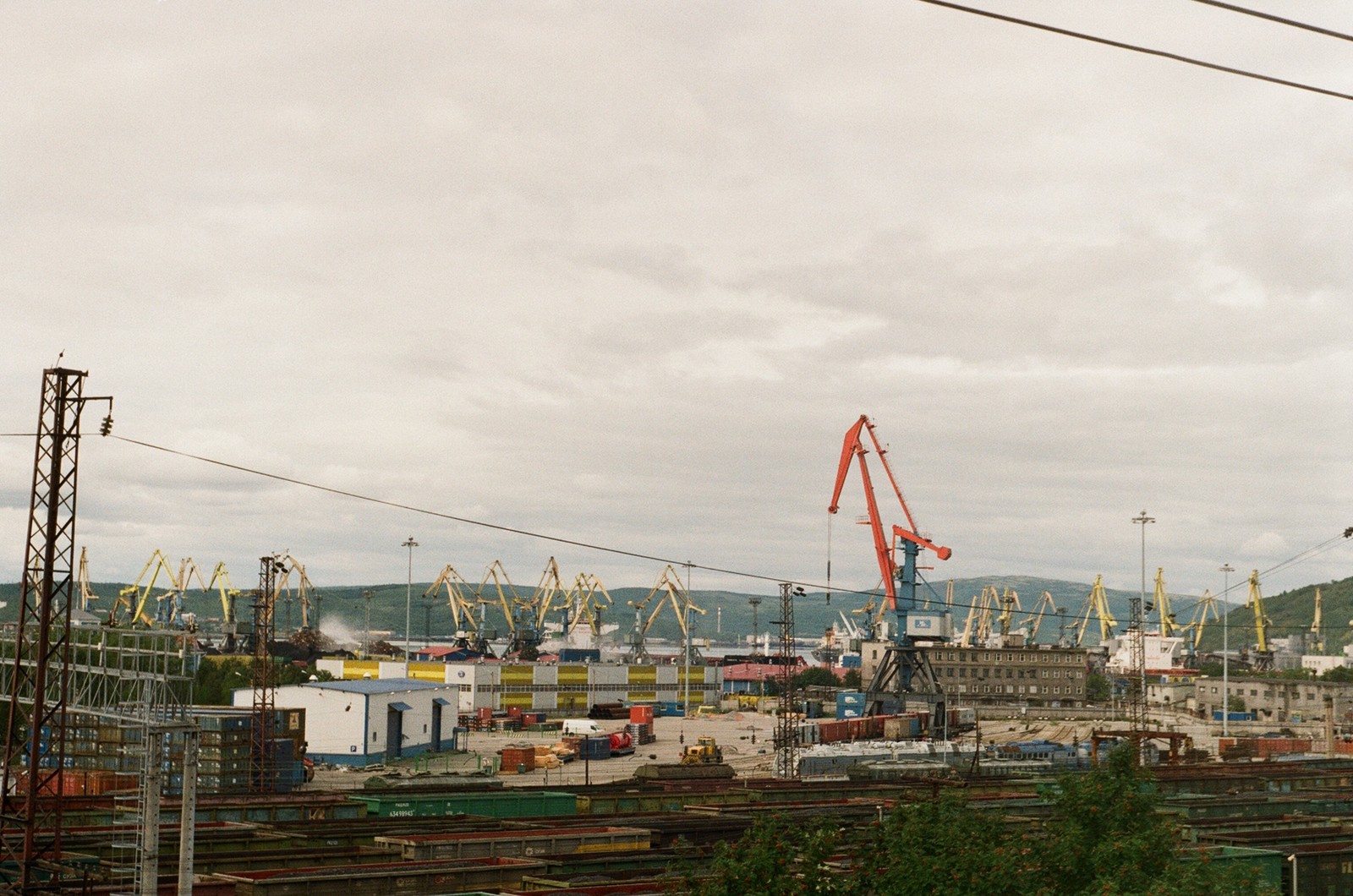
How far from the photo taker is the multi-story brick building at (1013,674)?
127750 mm

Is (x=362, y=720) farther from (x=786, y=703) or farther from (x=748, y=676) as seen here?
(x=748, y=676)

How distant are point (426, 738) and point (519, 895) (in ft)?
158

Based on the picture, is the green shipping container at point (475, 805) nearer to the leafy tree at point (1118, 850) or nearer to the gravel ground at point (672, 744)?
the gravel ground at point (672, 744)

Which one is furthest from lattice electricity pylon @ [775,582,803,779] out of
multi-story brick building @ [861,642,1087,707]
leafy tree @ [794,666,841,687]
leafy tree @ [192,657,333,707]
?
leafy tree @ [794,666,841,687]

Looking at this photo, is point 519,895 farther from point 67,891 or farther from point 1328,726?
point 1328,726

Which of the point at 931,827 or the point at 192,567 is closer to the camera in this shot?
the point at 931,827

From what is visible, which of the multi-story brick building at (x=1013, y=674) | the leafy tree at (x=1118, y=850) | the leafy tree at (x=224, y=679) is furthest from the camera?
the multi-story brick building at (x=1013, y=674)

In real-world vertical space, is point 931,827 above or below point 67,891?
above

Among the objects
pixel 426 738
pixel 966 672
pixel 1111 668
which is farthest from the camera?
pixel 1111 668

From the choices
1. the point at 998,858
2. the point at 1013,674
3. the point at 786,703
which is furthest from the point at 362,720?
the point at 1013,674

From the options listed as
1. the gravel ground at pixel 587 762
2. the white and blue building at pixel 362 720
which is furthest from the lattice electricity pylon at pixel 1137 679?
the white and blue building at pixel 362 720

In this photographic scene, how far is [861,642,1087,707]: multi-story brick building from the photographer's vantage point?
5030 inches

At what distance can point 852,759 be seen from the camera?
219ft

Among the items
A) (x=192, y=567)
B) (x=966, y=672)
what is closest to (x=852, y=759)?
(x=966, y=672)
